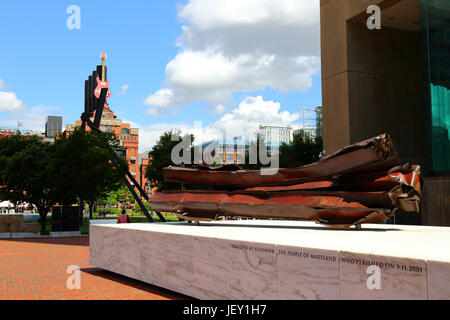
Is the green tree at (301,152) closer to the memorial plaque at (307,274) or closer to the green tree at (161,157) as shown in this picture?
the green tree at (161,157)

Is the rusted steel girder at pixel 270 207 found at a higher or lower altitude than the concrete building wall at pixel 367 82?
lower

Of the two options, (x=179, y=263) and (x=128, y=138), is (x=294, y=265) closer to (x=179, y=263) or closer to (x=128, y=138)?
(x=179, y=263)

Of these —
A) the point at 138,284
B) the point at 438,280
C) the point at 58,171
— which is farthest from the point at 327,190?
the point at 58,171

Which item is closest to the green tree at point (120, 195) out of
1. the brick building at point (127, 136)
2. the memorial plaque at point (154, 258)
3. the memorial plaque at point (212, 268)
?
the brick building at point (127, 136)

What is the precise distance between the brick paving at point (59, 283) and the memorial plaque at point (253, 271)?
1.83 m

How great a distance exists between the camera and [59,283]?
9.41 m

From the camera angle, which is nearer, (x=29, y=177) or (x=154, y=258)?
(x=154, y=258)

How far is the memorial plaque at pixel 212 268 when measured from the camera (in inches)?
249

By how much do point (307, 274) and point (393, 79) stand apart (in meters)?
20.0

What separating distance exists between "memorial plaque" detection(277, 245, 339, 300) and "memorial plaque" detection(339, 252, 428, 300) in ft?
0.46

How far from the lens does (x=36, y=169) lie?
25.6 m

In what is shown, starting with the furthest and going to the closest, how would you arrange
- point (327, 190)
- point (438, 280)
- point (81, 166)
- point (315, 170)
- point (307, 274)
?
1. point (81, 166)
2. point (315, 170)
3. point (327, 190)
4. point (307, 274)
5. point (438, 280)
